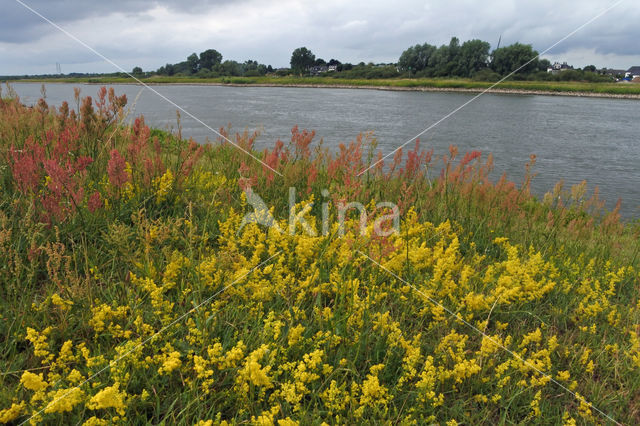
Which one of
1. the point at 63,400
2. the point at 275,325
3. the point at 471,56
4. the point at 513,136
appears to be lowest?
the point at 63,400

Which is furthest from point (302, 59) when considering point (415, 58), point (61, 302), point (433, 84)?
Answer: point (433, 84)

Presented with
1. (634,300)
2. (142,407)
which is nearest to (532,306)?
(634,300)

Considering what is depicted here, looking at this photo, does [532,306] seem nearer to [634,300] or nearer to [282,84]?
[634,300]

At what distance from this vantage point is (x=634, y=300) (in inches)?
143

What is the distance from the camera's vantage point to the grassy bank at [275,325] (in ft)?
6.75

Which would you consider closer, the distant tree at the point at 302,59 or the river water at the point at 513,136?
the river water at the point at 513,136

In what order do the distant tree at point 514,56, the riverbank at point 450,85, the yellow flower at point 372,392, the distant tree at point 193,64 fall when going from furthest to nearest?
the riverbank at point 450,85
the distant tree at point 514,56
the distant tree at point 193,64
the yellow flower at point 372,392

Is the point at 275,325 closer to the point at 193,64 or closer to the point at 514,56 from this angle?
the point at 193,64

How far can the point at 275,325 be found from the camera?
2256 mm

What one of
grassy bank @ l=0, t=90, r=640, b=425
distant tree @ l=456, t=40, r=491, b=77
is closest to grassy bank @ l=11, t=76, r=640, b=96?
distant tree @ l=456, t=40, r=491, b=77

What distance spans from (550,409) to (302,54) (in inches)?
905

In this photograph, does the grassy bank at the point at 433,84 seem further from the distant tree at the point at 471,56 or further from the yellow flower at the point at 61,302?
the yellow flower at the point at 61,302

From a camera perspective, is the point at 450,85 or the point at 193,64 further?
the point at 450,85

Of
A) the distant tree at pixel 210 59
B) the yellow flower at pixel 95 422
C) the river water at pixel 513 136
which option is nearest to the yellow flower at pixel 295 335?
the yellow flower at pixel 95 422
